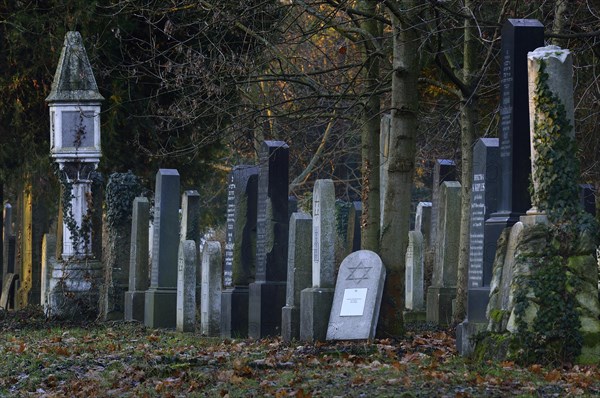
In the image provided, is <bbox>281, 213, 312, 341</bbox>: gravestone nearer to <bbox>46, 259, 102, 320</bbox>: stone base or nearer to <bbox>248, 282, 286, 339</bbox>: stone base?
<bbox>248, 282, 286, 339</bbox>: stone base

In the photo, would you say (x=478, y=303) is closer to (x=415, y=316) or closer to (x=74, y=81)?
(x=415, y=316)

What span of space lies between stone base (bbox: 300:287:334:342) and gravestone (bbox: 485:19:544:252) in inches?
112

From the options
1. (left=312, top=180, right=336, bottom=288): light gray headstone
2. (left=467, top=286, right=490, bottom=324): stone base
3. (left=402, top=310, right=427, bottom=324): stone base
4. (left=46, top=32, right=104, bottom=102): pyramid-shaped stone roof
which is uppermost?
(left=46, top=32, right=104, bottom=102): pyramid-shaped stone roof

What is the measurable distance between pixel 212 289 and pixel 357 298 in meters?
4.27

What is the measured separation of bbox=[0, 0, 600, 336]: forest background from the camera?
1753 cm

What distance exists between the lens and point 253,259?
19922 mm

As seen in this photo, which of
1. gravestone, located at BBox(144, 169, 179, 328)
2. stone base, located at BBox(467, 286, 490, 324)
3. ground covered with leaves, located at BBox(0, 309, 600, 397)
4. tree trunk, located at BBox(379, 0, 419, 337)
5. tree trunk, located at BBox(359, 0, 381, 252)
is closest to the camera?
ground covered with leaves, located at BBox(0, 309, 600, 397)

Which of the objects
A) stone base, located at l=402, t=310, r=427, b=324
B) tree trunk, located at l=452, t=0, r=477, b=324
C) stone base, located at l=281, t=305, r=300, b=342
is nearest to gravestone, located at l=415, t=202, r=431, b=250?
stone base, located at l=402, t=310, r=427, b=324

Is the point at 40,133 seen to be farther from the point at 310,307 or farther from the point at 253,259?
the point at 310,307

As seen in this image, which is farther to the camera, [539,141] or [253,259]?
Result: [253,259]

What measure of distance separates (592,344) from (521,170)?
2.28 m

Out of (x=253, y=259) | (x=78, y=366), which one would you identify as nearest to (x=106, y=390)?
(x=78, y=366)

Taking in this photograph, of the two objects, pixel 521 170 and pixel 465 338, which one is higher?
pixel 521 170

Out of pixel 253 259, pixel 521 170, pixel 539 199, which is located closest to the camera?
pixel 539 199
